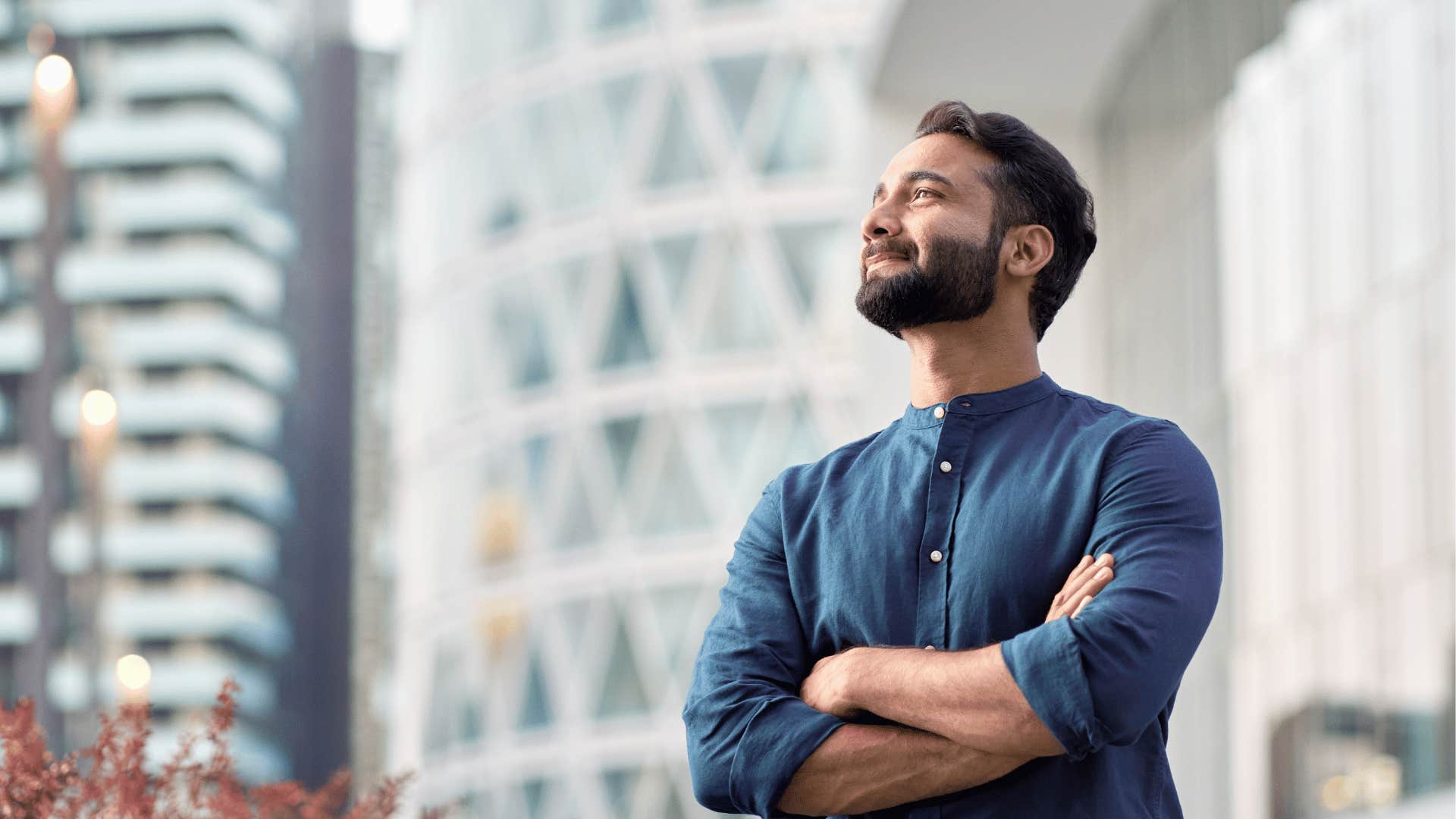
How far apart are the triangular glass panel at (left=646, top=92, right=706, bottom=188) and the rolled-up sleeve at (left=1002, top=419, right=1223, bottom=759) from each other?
133ft

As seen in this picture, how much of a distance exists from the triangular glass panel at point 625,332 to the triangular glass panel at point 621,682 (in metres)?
5.59

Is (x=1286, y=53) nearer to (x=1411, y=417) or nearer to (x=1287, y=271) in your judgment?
(x=1287, y=271)

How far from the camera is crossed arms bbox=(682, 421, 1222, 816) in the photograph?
2617 millimetres

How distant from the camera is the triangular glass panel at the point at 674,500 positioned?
41438 mm

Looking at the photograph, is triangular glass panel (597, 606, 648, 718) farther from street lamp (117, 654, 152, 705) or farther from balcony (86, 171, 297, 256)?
balcony (86, 171, 297, 256)

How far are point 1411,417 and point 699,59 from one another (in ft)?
95.6

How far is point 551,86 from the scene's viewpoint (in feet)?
147

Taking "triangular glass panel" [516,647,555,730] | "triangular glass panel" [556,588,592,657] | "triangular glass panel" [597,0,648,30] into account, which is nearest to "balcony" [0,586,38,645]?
"triangular glass panel" [516,647,555,730]

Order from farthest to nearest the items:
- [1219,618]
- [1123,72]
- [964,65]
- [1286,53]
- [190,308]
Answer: [190,308], [1219,618], [1286,53], [1123,72], [964,65]

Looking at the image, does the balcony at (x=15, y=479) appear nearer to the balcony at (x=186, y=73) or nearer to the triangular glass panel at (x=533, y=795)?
the balcony at (x=186, y=73)

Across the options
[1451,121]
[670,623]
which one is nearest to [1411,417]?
[1451,121]

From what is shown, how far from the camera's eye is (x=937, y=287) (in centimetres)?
296

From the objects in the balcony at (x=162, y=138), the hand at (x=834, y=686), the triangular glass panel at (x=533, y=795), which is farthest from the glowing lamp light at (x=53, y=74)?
the balcony at (x=162, y=138)

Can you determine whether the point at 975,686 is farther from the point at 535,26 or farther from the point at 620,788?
the point at 535,26
